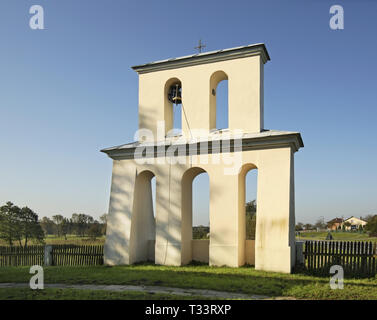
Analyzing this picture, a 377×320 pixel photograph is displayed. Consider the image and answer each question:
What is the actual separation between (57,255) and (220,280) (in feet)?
29.2

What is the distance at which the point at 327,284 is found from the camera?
9.12m

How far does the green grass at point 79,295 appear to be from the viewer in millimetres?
7684

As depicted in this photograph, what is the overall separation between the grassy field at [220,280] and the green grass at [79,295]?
0.24 m

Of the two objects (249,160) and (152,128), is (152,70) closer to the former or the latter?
(152,128)

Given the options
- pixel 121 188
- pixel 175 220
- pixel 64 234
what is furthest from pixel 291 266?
pixel 64 234

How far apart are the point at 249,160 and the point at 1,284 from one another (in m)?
9.34

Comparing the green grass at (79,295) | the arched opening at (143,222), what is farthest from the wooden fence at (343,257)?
the arched opening at (143,222)

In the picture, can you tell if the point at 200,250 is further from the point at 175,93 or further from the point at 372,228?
the point at 372,228

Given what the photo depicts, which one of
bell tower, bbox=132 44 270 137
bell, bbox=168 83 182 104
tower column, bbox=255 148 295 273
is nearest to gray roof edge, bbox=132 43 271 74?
bell tower, bbox=132 44 270 137

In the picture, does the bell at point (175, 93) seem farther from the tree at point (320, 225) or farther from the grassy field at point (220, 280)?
the tree at point (320, 225)

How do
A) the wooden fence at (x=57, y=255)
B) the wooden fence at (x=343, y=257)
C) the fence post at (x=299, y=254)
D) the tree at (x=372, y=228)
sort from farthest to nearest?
the tree at (x=372, y=228) < the wooden fence at (x=57, y=255) < the fence post at (x=299, y=254) < the wooden fence at (x=343, y=257)

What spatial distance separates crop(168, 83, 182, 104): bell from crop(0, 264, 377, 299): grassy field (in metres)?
7.06

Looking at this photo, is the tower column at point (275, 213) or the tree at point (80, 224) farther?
the tree at point (80, 224)

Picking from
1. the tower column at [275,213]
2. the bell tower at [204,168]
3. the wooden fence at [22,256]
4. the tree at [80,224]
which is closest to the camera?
the tower column at [275,213]
